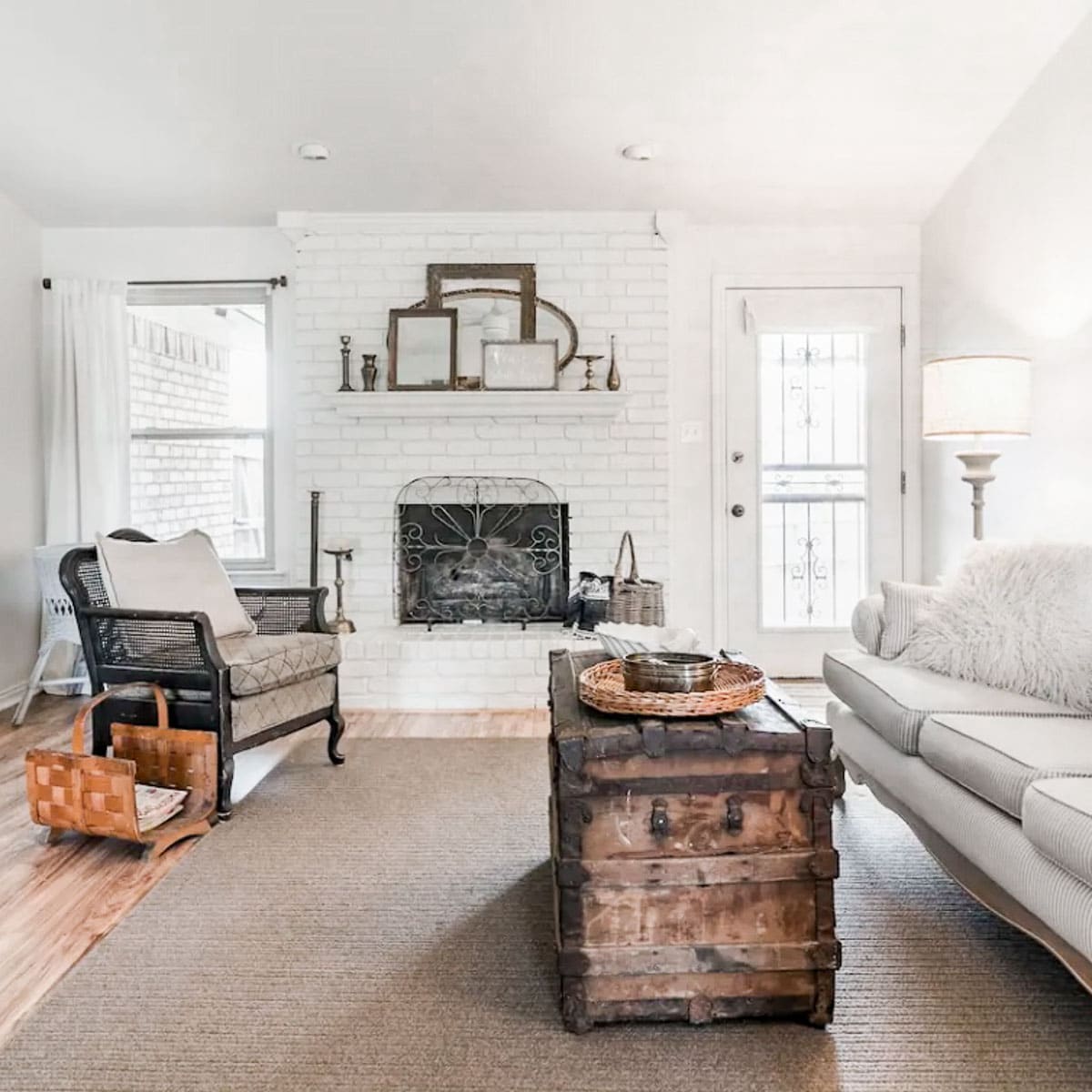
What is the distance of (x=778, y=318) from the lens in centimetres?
440

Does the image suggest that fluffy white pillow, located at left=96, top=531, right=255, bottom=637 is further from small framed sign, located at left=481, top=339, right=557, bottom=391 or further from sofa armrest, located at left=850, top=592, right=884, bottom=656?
sofa armrest, located at left=850, top=592, right=884, bottom=656

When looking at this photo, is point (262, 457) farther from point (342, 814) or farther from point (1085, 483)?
point (1085, 483)

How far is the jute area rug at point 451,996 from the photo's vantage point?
4.65ft

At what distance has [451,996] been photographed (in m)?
1.64

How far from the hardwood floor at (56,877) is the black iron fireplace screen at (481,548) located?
2.87ft

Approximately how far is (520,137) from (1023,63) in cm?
193

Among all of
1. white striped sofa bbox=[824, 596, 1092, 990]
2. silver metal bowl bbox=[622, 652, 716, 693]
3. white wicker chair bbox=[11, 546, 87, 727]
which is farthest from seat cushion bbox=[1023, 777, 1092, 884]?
white wicker chair bbox=[11, 546, 87, 727]

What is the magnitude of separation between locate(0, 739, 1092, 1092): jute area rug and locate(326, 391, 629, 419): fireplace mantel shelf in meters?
2.31

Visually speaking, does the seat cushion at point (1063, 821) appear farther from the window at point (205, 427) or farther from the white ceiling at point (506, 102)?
the window at point (205, 427)

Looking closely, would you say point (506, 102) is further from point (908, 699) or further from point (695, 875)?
point (695, 875)

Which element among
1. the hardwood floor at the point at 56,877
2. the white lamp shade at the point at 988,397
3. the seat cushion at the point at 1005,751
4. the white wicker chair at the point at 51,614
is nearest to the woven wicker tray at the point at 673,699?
the hardwood floor at the point at 56,877

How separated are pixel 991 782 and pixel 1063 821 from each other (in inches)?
10.8

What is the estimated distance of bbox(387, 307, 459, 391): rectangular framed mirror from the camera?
425cm

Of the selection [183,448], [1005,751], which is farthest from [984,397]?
[183,448]
